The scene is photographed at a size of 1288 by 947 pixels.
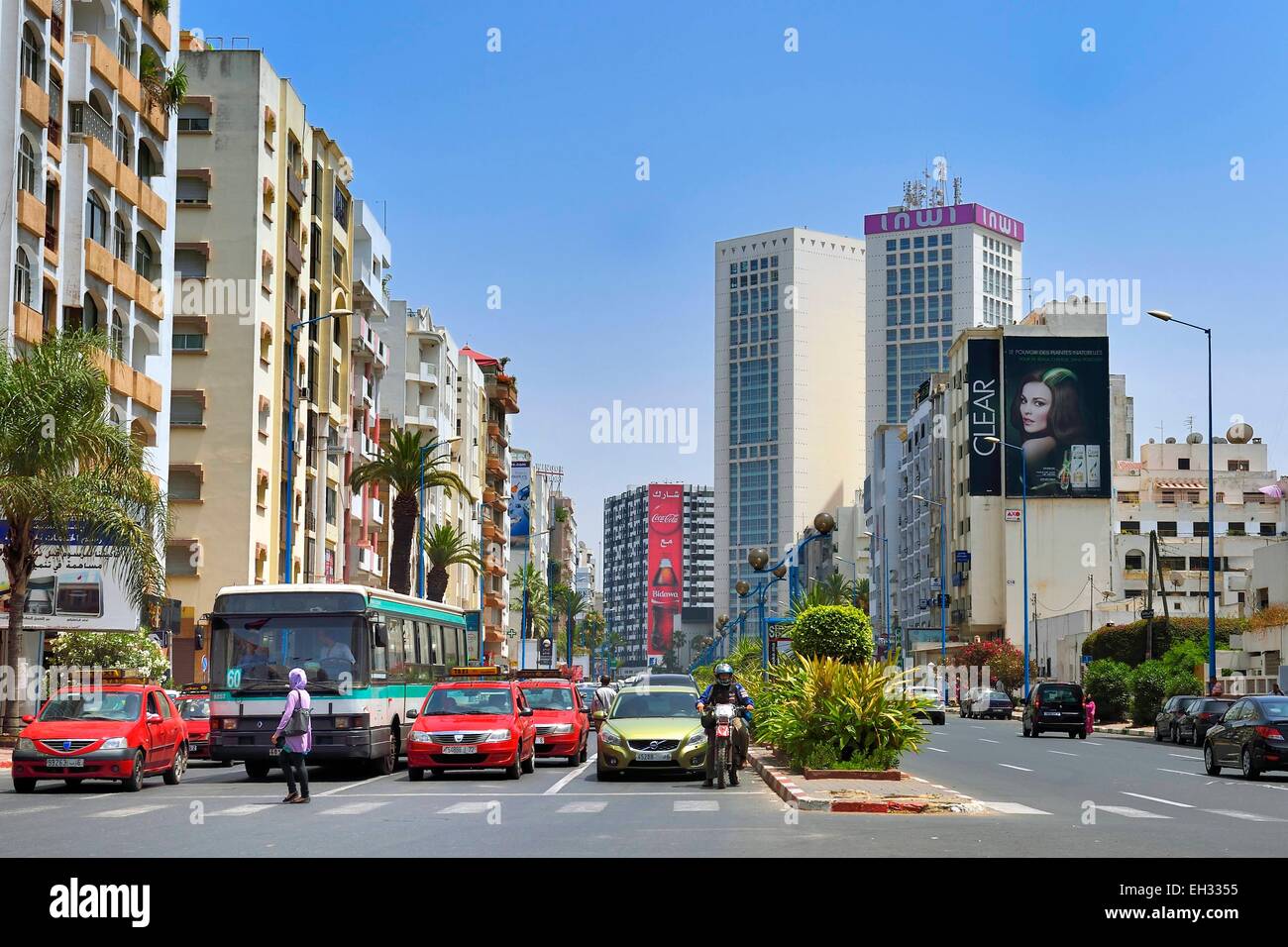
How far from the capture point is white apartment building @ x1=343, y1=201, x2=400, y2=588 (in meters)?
73.1

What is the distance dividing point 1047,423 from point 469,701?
91693 millimetres

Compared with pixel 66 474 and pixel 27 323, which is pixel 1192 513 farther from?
pixel 66 474

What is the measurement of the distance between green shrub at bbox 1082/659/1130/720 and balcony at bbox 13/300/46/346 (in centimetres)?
4507

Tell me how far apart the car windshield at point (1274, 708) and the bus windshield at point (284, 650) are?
1551 centimetres

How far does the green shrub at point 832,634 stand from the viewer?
121 ft

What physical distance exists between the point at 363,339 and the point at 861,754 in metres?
53.2

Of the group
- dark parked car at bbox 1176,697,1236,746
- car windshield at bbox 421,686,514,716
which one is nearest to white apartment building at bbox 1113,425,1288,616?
dark parked car at bbox 1176,697,1236,746

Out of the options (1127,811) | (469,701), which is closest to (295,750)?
(469,701)

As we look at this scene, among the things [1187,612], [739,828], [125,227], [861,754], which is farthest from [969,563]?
[739,828]

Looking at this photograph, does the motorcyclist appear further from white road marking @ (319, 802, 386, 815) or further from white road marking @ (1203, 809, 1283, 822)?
white road marking @ (1203, 809, 1283, 822)

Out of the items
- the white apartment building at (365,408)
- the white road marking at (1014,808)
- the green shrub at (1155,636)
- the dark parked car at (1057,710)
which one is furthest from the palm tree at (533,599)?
the white road marking at (1014,808)

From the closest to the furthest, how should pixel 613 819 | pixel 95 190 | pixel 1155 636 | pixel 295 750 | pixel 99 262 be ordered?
pixel 613 819 → pixel 295 750 → pixel 99 262 → pixel 95 190 → pixel 1155 636

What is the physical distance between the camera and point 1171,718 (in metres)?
48.6
